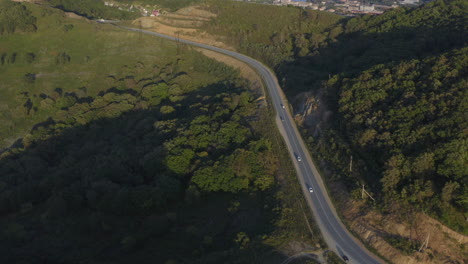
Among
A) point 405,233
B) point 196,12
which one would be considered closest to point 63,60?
point 196,12

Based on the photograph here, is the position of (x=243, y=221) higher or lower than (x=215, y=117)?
lower

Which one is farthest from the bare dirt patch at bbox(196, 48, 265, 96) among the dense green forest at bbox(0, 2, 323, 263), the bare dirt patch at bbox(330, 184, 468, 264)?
the bare dirt patch at bbox(330, 184, 468, 264)

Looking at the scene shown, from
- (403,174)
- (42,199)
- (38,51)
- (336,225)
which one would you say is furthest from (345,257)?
(38,51)

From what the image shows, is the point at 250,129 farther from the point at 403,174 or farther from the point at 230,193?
the point at 403,174

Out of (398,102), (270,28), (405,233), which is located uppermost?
(270,28)

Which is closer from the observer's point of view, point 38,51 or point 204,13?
point 38,51

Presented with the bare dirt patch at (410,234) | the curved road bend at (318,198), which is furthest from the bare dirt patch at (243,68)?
the bare dirt patch at (410,234)

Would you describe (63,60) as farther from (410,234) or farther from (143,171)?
(410,234)
